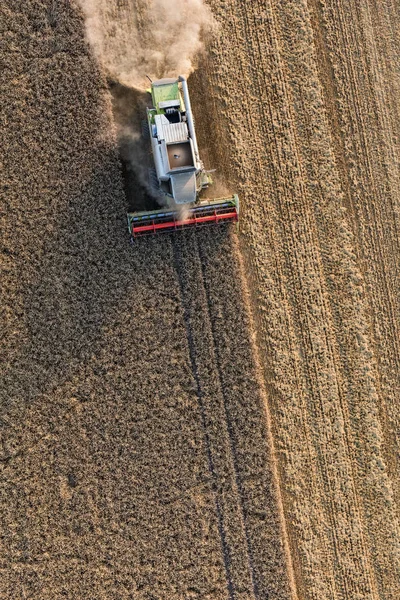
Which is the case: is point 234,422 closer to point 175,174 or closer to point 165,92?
point 175,174

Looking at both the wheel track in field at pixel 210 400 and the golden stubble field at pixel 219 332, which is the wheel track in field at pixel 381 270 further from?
the wheel track in field at pixel 210 400

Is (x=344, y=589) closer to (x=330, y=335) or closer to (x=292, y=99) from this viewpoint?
(x=330, y=335)

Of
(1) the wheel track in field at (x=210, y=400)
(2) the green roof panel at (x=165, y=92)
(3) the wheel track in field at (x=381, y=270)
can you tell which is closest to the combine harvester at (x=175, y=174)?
(2) the green roof panel at (x=165, y=92)

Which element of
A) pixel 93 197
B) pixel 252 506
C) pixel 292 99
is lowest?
pixel 252 506

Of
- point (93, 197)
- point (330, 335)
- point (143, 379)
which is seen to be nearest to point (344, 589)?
point (330, 335)

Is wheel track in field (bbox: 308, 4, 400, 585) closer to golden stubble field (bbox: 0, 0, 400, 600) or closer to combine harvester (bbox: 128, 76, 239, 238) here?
golden stubble field (bbox: 0, 0, 400, 600)

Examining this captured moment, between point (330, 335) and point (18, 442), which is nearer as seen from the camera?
point (18, 442)
